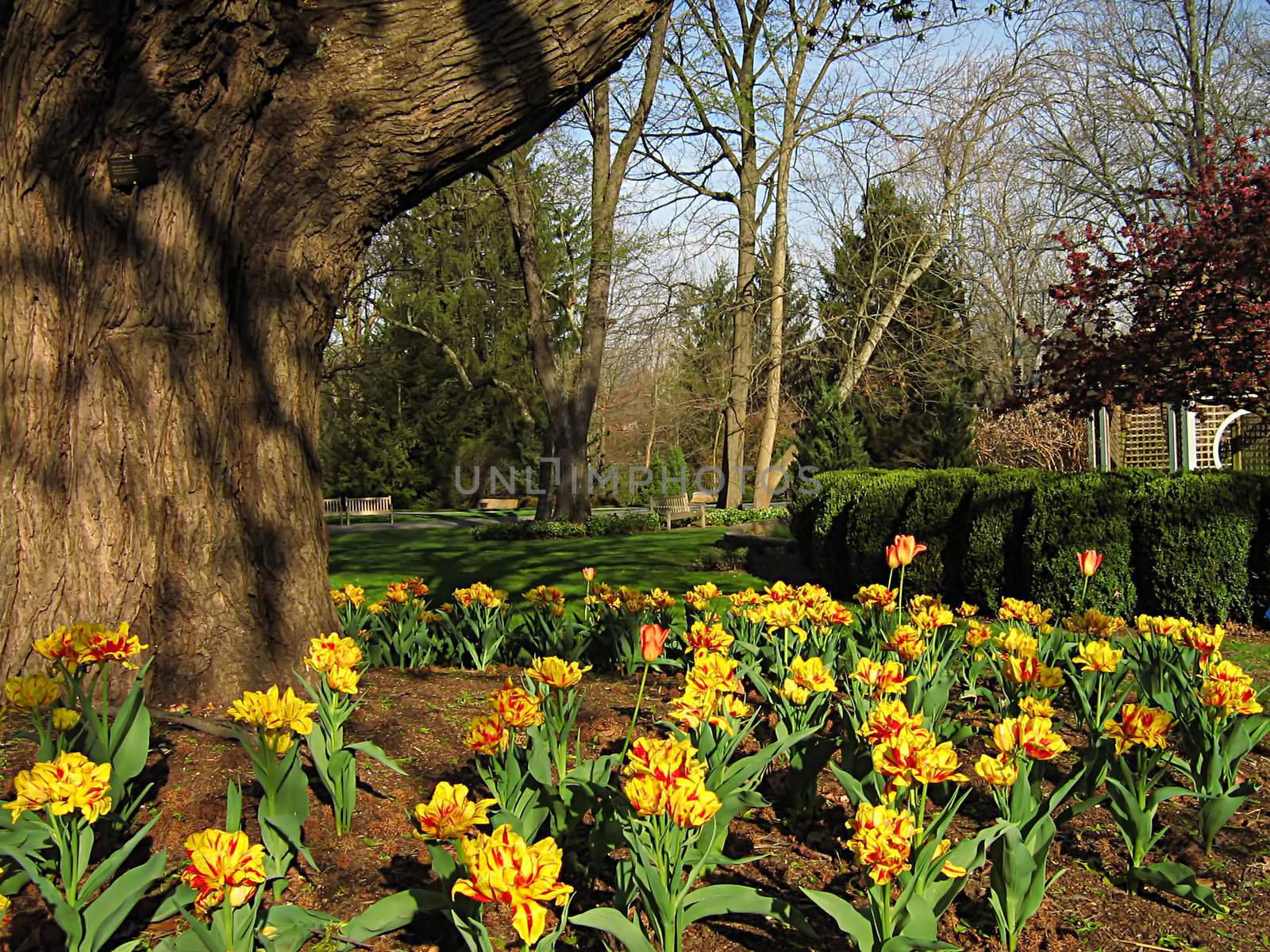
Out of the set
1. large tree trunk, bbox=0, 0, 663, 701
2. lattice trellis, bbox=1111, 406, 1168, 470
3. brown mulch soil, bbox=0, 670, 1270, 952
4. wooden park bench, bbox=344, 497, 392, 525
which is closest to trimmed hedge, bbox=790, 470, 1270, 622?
brown mulch soil, bbox=0, 670, 1270, 952

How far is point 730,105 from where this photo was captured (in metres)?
19.3

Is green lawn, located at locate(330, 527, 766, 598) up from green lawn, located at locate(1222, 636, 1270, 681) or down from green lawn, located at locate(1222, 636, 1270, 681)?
up

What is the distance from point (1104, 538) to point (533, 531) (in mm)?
11333

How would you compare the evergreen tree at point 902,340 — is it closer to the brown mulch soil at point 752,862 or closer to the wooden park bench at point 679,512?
the wooden park bench at point 679,512

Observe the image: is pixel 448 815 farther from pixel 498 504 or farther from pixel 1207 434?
pixel 498 504

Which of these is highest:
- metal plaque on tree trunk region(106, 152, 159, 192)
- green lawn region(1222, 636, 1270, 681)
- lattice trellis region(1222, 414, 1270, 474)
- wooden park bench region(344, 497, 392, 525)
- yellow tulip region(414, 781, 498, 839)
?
metal plaque on tree trunk region(106, 152, 159, 192)

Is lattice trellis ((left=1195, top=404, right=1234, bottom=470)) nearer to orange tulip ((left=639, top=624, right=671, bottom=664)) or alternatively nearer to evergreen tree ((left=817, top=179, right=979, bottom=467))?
evergreen tree ((left=817, top=179, right=979, bottom=467))

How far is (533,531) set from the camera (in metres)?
17.7

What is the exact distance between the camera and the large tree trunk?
341 centimetres

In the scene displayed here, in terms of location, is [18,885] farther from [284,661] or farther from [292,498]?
[292,498]

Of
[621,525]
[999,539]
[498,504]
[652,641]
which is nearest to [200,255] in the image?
[652,641]

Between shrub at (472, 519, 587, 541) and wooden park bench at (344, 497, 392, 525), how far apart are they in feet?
28.2

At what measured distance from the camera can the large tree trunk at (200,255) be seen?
341 cm

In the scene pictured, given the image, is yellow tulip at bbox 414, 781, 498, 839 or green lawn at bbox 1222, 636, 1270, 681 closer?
yellow tulip at bbox 414, 781, 498, 839
